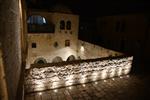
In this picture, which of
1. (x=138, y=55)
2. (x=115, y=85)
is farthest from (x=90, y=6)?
(x=115, y=85)

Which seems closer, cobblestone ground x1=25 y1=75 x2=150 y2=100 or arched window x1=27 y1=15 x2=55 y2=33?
cobblestone ground x1=25 y1=75 x2=150 y2=100

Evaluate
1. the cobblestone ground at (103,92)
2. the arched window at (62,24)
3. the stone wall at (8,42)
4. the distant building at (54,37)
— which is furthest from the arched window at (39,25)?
the stone wall at (8,42)

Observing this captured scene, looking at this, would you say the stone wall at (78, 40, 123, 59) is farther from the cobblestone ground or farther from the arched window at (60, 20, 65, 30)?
the arched window at (60, 20, 65, 30)

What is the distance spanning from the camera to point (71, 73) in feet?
20.5

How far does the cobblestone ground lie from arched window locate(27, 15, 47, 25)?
11.7 meters

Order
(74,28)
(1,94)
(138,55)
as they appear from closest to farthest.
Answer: (1,94) < (138,55) < (74,28)

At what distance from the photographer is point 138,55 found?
1420 centimetres

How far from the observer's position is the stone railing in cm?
562

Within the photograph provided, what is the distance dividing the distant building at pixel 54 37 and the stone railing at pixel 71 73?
21.6 feet

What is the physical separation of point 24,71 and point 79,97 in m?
2.54

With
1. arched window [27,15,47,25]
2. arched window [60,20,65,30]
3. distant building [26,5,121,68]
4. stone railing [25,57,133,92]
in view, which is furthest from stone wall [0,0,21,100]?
arched window [60,20,65,30]

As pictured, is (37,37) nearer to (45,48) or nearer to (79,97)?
(45,48)

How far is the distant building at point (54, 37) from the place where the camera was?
614 inches

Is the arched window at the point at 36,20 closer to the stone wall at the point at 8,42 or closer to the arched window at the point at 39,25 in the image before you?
the arched window at the point at 39,25
